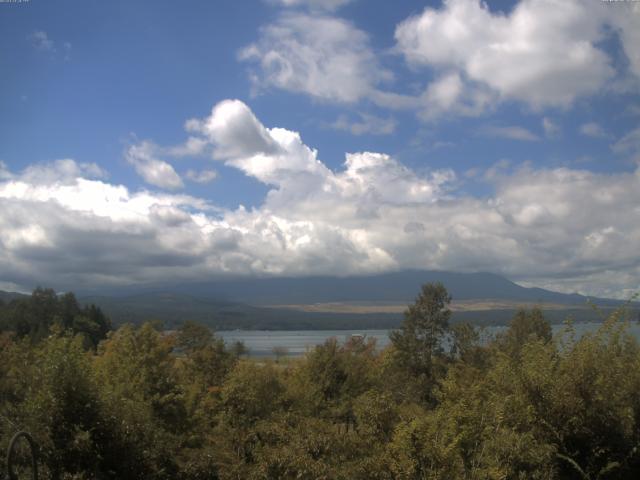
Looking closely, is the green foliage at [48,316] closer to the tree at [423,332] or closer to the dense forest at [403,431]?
the tree at [423,332]

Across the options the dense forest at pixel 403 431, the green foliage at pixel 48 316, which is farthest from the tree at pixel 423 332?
the green foliage at pixel 48 316

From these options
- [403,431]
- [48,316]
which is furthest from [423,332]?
[48,316]

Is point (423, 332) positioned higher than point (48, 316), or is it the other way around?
point (423, 332)

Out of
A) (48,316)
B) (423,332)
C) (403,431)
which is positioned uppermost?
(403,431)

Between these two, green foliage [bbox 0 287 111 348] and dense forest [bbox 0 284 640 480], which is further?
green foliage [bbox 0 287 111 348]

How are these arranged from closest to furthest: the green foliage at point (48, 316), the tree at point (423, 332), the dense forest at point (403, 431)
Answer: the dense forest at point (403, 431) < the tree at point (423, 332) < the green foliage at point (48, 316)

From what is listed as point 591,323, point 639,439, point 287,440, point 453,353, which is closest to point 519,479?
point 639,439

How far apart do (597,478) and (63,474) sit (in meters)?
11.5

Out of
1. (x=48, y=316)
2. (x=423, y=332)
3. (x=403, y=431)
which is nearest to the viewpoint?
(x=403, y=431)

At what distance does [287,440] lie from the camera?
14.5 meters

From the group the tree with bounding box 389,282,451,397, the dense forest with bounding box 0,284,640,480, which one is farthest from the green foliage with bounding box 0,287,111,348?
the dense forest with bounding box 0,284,640,480

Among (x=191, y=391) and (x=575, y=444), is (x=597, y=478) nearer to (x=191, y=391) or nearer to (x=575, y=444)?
(x=575, y=444)

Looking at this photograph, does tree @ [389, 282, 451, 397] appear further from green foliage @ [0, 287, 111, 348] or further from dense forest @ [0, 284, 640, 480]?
green foliage @ [0, 287, 111, 348]

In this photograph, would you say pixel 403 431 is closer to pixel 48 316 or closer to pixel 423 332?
pixel 423 332
